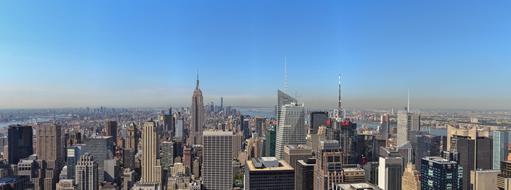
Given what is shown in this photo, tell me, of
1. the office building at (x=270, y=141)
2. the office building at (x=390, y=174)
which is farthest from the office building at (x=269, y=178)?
the office building at (x=270, y=141)

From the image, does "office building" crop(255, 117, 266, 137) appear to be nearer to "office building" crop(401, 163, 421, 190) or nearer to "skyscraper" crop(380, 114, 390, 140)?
"skyscraper" crop(380, 114, 390, 140)

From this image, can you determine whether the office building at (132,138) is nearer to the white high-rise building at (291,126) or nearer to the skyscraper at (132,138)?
the skyscraper at (132,138)

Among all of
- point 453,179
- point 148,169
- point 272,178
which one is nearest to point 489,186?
point 453,179

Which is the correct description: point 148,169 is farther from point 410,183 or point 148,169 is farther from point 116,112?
point 410,183

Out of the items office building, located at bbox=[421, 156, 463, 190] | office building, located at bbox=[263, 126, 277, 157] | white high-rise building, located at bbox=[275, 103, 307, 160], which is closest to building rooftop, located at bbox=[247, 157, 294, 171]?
office building, located at bbox=[421, 156, 463, 190]

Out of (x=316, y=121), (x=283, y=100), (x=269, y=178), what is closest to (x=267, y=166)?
(x=269, y=178)

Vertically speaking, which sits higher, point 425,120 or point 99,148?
point 425,120
